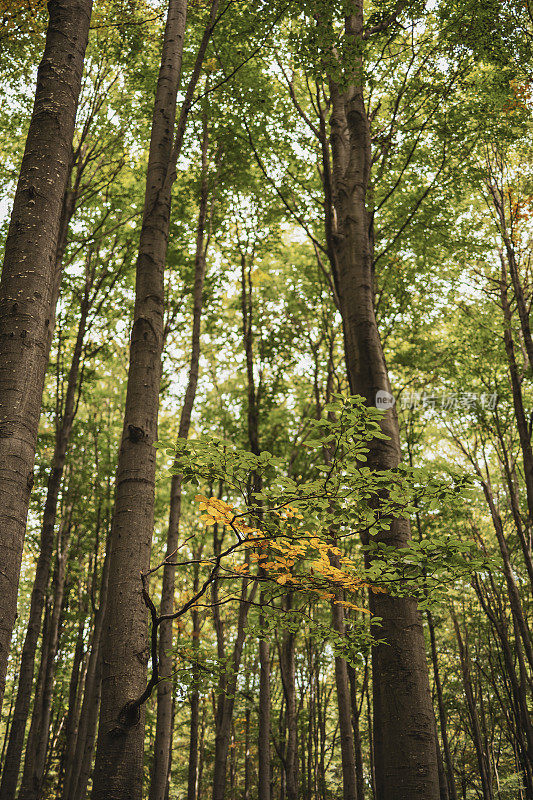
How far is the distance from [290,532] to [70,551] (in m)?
14.2

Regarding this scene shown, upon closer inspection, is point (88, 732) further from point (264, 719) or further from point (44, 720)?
point (264, 719)

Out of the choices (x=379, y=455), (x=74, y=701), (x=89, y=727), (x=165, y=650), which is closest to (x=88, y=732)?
(x=89, y=727)

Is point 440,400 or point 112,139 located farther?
point 440,400

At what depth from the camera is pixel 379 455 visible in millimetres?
3861

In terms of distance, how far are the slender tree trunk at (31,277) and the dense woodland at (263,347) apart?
0.4 inches

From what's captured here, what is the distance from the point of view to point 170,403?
14805mm

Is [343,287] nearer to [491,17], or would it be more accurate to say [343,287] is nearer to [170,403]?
[491,17]

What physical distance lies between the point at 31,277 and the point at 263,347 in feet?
34.5

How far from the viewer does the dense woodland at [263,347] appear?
2600mm

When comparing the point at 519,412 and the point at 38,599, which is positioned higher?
the point at 519,412

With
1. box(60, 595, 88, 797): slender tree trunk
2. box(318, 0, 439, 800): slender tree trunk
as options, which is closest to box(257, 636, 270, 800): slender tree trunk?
box(60, 595, 88, 797): slender tree trunk

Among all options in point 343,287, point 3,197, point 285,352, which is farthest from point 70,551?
point 343,287

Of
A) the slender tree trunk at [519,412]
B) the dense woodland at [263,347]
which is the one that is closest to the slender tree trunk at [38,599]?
the dense woodland at [263,347]

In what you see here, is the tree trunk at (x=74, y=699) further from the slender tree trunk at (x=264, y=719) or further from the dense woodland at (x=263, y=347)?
the slender tree trunk at (x=264, y=719)
